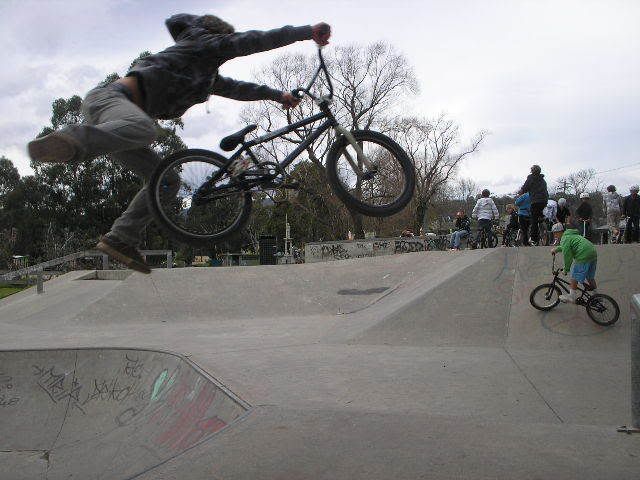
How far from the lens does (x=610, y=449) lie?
4441 mm

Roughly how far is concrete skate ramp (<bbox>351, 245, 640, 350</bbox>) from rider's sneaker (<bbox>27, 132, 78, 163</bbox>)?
26.7 feet

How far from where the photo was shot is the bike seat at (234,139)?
12.8 feet

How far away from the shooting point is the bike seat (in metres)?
3.89

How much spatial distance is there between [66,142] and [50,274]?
28.4m

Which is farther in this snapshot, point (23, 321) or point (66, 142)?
point (23, 321)

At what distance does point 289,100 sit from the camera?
4.09 meters

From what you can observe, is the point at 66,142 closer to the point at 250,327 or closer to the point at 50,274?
the point at 250,327

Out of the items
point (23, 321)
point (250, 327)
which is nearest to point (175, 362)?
point (250, 327)

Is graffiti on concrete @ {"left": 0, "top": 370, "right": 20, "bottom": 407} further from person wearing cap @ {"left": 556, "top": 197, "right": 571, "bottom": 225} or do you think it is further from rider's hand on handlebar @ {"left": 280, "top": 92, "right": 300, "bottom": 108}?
person wearing cap @ {"left": 556, "top": 197, "right": 571, "bottom": 225}

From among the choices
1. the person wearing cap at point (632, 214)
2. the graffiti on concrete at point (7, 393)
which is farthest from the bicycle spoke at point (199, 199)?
the person wearing cap at point (632, 214)

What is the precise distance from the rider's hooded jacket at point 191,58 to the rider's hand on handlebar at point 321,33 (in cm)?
5

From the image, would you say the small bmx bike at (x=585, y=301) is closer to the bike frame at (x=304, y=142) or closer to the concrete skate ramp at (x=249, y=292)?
the concrete skate ramp at (x=249, y=292)

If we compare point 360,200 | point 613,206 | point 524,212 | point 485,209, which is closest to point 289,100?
point 360,200

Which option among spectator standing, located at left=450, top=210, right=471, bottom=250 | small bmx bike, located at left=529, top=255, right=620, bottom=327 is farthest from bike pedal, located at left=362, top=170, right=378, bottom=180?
spectator standing, located at left=450, top=210, right=471, bottom=250
